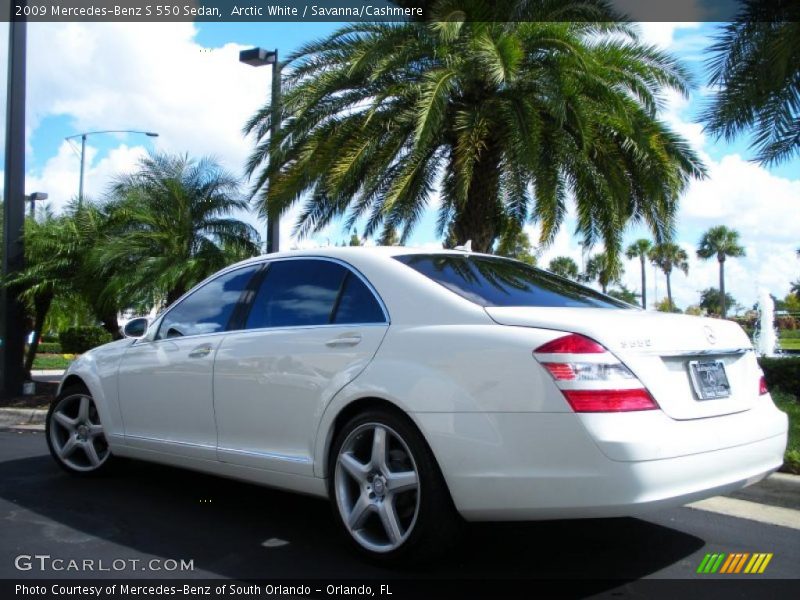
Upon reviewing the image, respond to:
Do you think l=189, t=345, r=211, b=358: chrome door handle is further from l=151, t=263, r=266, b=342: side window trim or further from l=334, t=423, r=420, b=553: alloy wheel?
l=334, t=423, r=420, b=553: alloy wheel

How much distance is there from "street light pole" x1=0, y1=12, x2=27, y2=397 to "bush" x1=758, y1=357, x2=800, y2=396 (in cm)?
978

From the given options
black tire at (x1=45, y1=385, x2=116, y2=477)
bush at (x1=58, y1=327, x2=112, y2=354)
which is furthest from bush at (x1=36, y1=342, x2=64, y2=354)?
black tire at (x1=45, y1=385, x2=116, y2=477)

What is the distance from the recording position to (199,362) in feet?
15.4

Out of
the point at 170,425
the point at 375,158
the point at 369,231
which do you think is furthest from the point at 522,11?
the point at 170,425

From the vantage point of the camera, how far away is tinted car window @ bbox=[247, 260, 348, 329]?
4.25 metres

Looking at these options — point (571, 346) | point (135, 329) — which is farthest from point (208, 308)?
point (571, 346)

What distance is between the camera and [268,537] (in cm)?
423

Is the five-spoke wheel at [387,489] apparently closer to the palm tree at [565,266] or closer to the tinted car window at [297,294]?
the tinted car window at [297,294]

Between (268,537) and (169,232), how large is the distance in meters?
8.61

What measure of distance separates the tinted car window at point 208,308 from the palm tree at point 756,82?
6619mm

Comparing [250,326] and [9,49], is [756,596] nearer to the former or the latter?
[250,326]

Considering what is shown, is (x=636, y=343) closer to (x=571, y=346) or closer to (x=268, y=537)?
(x=571, y=346)

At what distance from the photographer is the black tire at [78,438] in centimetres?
572

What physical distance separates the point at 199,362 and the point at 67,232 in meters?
8.64
